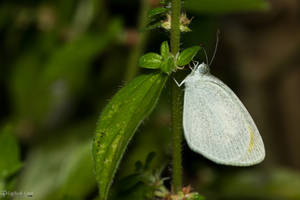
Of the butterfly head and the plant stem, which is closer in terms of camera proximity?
the plant stem

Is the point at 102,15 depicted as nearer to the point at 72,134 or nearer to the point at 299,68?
the point at 72,134

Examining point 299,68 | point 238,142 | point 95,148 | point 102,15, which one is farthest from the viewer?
point 299,68

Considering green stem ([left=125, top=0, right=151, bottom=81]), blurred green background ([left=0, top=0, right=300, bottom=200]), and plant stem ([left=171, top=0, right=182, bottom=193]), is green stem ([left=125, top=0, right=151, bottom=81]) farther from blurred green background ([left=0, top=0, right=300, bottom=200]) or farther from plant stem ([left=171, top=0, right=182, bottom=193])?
plant stem ([left=171, top=0, right=182, bottom=193])

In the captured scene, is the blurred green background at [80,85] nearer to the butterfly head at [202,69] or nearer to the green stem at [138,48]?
the green stem at [138,48]

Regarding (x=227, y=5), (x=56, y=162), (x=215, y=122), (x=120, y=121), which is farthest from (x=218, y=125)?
(x=56, y=162)

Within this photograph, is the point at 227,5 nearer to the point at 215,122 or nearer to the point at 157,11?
the point at 215,122

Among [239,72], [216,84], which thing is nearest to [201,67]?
[216,84]

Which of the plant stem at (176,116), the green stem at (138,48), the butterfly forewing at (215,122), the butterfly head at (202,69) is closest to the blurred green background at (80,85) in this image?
the green stem at (138,48)

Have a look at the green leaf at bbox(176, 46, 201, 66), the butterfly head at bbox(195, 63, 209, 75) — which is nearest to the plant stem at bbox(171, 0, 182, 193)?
the green leaf at bbox(176, 46, 201, 66)
